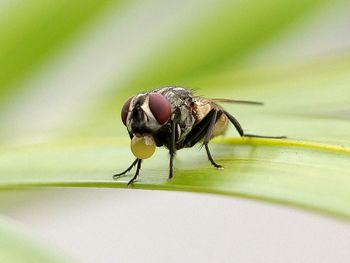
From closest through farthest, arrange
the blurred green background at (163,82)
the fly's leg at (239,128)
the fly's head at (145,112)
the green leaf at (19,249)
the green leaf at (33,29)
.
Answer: the green leaf at (19,249) → the blurred green background at (163,82) → the fly's leg at (239,128) → the fly's head at (145,112) → the green leaf at (33,29)

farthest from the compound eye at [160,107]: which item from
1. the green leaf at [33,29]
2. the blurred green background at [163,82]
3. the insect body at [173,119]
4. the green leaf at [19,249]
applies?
the green leaf at [19,249]

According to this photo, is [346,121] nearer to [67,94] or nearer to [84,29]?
[84,29]

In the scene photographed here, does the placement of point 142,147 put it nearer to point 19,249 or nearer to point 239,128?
point 239,128

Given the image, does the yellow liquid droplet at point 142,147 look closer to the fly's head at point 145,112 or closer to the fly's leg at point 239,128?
the fly's head at point 145,112

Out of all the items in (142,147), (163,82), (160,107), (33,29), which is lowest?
(142,147)

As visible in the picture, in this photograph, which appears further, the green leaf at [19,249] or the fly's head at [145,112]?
the fly's head at [145,112]

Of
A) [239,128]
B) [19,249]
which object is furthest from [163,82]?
Result: [19,249]

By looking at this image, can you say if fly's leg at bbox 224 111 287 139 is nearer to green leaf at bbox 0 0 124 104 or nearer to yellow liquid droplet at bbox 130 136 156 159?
yellow liquid droplet at bbox 130 136 156 159
